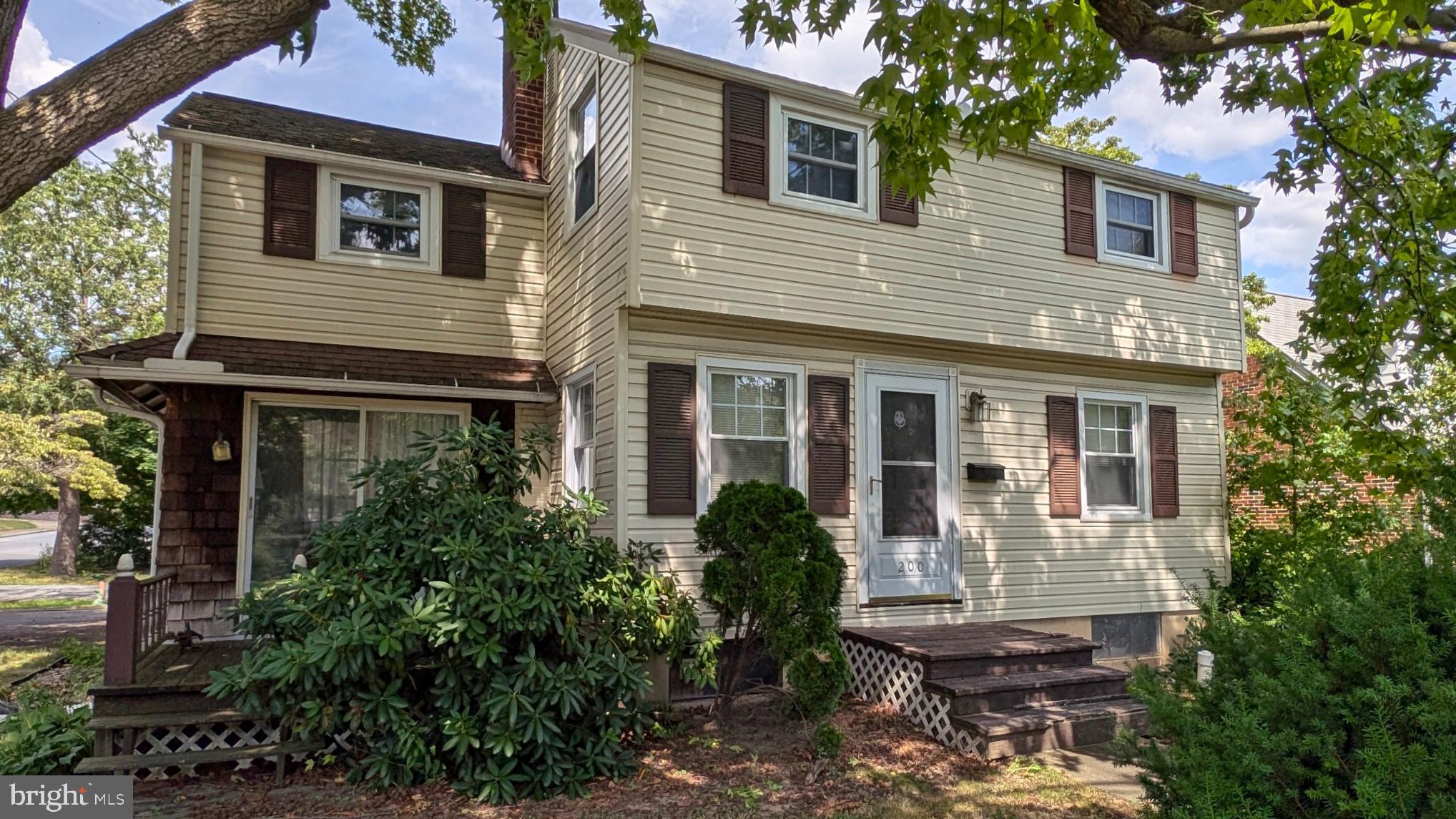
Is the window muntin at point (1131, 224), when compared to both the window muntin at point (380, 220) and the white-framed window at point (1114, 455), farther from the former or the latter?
the window muntin at point (380, 220)

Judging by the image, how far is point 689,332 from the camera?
23.5 feet

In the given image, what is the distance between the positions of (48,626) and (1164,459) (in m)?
14.8

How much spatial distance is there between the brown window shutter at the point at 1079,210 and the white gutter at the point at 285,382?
18.4ft

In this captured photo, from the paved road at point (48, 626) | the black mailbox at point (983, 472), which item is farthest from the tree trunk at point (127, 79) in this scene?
the paved road at point (48, 626)

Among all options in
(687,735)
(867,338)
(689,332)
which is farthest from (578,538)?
(867,338)

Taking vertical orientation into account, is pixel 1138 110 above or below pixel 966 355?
above

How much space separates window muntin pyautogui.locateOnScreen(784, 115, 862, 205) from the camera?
758 centimetres

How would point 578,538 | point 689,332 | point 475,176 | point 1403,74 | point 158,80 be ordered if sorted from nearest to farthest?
point 158,80, point 578,538, point 1403,74, point 689,332, point 475,176

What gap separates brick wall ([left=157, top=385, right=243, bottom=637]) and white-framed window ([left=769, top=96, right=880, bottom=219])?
524 cm

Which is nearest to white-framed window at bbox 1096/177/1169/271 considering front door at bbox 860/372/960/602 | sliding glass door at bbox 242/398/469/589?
front door at bbox 860/372/960/602

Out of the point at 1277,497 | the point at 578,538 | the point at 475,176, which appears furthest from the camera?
the point at 1277,497

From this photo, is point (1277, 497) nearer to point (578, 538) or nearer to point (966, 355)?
point (966, 355)

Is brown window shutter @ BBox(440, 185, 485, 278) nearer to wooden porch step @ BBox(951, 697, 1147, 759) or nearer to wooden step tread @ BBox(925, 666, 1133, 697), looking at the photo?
wooden step tread @ BBox(925, 666, 1133, 697)

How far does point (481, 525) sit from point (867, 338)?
404 centimetres
